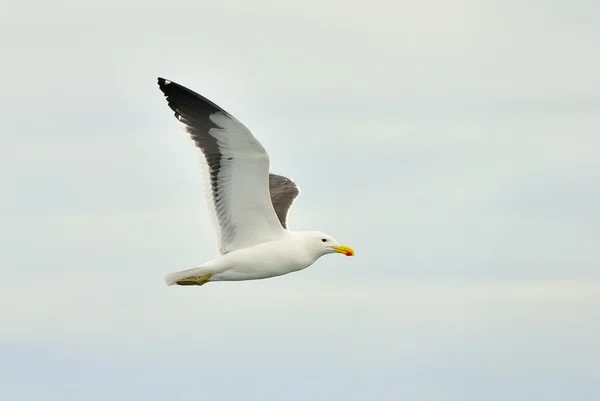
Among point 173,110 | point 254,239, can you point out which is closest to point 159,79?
point 173,110

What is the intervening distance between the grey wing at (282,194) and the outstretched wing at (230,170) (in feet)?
8.50

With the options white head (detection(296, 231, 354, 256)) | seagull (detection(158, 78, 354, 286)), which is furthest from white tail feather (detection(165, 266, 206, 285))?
white head (detection(296, 231, 354, 256))

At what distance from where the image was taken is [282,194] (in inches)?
1868

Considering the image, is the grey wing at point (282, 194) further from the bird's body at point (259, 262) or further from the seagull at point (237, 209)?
the bird's body at point (259, 262)

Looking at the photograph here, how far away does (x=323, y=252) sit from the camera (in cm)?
4384

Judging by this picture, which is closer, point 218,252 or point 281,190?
point 218,252

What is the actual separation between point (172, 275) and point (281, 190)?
4.98m

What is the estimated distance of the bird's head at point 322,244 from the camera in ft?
143

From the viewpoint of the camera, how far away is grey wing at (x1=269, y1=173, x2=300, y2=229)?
4662 cm

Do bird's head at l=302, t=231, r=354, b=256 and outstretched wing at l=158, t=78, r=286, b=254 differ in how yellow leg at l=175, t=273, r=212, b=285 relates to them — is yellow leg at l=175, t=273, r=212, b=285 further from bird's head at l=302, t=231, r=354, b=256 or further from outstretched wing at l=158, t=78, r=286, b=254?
bird's head at l=302, t=231, r=354, b=256

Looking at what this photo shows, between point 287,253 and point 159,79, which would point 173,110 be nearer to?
point 159,79

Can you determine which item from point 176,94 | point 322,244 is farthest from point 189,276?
point 176,94

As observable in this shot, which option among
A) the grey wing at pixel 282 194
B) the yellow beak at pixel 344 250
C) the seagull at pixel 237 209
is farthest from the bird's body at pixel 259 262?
the grey wing at pixel 282 194

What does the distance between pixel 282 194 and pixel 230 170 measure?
4678mm
